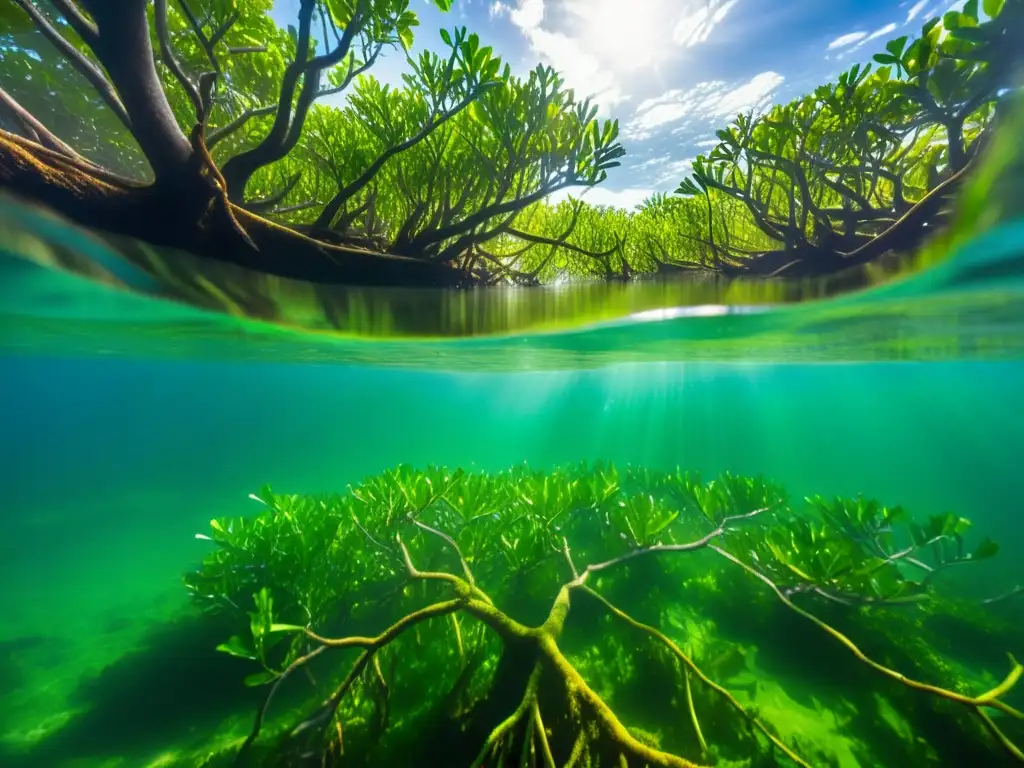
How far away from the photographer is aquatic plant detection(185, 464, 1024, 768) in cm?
477

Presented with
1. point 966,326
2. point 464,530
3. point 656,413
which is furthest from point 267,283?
point 656,413

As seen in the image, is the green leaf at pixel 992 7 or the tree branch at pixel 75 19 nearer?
the tree branch at pixel 75 19

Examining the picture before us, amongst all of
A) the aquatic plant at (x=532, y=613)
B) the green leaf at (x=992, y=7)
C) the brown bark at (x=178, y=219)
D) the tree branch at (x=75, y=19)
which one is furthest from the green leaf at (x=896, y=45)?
the tree branch at (x=75, y=19)

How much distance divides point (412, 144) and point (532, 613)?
24.6ft

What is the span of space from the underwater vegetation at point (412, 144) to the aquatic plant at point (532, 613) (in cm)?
411

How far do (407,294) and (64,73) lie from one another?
878 centimetres

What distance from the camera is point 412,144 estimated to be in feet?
15.5

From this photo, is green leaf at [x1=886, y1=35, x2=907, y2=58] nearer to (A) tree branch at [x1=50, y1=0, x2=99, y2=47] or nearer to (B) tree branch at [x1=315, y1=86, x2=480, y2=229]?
(B) tree branch at [x1=315, y1=86, x2=480, y2=229]

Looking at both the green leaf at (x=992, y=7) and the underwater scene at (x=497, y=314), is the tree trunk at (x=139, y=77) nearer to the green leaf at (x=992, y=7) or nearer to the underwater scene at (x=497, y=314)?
the underwater scene at (x=497, y=314)

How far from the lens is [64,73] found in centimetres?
847

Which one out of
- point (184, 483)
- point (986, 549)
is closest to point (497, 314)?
point (986, 549)

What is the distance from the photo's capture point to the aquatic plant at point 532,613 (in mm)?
4773

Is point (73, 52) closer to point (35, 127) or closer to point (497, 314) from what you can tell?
point (35, 127)

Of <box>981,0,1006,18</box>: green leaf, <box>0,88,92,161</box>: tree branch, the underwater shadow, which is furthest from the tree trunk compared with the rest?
<box>981,0,1006,18</box>: green leaf
